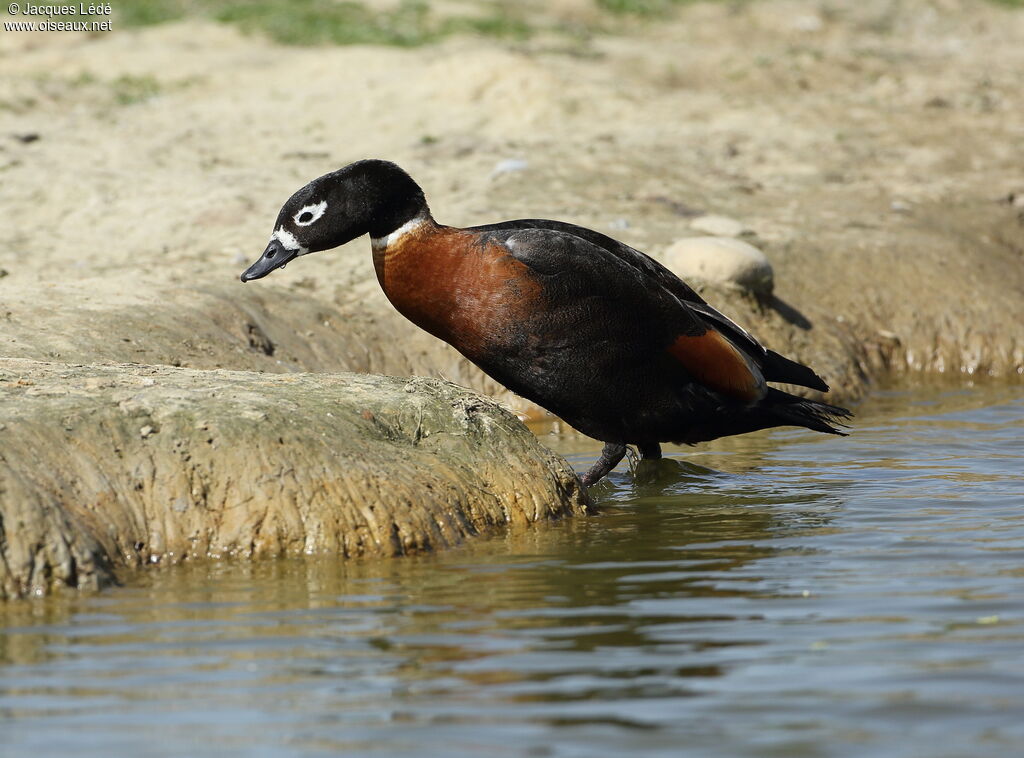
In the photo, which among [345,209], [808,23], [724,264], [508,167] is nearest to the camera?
[345,209]

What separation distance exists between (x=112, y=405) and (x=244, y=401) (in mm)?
485

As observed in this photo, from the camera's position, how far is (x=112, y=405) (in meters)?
5.58

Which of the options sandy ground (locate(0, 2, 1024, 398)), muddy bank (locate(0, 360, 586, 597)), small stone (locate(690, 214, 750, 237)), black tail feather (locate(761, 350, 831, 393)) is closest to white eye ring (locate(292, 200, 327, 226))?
muddy bank (locate(0, 360, 586, 597))

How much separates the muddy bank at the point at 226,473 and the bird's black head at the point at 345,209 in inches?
23.3

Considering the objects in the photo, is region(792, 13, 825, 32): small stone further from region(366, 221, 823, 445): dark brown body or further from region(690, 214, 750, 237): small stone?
region(366, 221, 823, 445): dark brown body

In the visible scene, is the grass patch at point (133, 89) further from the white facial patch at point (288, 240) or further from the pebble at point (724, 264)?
the white facial patch at point (288, 240)

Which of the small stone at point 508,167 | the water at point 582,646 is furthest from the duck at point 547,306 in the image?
the small stone at point 508,167

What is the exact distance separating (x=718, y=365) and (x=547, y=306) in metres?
0.96

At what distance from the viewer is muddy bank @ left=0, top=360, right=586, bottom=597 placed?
5.07m

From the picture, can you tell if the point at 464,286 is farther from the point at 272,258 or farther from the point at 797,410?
the point at 797,410

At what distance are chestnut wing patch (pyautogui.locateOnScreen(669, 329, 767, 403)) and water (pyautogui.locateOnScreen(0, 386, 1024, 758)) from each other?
0.60 meters

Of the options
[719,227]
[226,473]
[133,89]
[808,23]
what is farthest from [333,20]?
[226,473]

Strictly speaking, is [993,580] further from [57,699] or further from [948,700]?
[57,699]

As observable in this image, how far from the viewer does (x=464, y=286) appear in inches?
233
